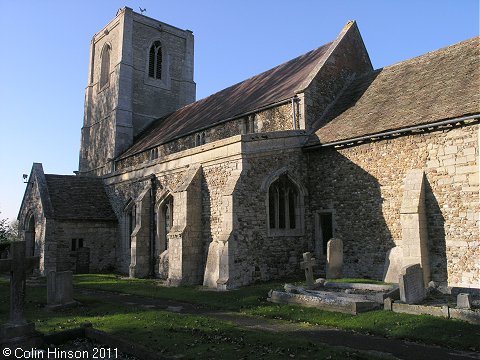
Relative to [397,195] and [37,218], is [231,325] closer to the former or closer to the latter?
[397,195]

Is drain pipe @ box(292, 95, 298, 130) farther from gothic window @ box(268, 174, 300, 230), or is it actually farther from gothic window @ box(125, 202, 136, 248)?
gothic window @ box(125, 202, 136, 248)

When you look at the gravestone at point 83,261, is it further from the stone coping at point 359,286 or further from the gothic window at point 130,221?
the stone coping at point 359,286

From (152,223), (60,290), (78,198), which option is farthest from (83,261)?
(60,290)

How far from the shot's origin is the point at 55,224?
2261 cm

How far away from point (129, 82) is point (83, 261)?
16.7 m

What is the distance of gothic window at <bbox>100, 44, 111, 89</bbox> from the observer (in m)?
38.0

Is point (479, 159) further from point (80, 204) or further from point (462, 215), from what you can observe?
point (80, 204)

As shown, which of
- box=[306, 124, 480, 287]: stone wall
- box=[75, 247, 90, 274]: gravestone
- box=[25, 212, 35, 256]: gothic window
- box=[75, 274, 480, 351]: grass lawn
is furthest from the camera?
box=[25, 212, 35, 256]: gothic window

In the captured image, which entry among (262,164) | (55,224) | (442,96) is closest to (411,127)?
(442,96)

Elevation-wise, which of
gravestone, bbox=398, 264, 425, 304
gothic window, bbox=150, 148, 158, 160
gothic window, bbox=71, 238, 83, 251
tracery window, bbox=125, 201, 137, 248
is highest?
gothic window, bbox=150, 148, 158, 160

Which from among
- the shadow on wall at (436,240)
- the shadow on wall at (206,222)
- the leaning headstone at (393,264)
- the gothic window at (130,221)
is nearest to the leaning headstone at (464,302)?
the shadow on wall at (436,240)

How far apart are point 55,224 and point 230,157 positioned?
12.2m

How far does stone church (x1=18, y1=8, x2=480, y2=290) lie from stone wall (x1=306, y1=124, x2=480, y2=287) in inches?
1.5

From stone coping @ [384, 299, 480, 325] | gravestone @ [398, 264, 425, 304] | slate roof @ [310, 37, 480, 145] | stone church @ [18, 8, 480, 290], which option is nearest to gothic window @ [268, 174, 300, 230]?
stone church @ [18, 8, 480, 290]
